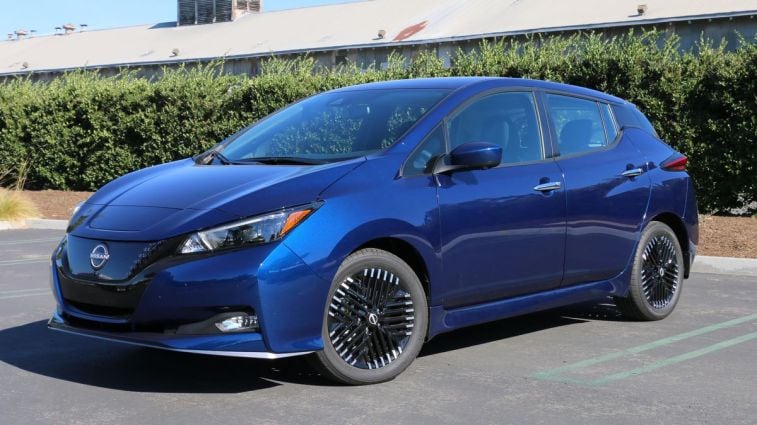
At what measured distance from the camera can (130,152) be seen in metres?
21.1

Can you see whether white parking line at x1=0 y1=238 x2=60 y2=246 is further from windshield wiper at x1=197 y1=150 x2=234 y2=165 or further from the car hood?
the car hood

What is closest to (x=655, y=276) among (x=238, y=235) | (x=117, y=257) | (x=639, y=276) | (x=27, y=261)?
(x=639, y=276)

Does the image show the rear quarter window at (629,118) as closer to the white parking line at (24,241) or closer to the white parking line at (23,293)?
the white parking line at (23,293)

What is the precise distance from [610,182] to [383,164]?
202 centimetres

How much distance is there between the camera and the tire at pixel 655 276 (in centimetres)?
762

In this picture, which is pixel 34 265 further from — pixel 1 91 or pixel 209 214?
pixel 1 91

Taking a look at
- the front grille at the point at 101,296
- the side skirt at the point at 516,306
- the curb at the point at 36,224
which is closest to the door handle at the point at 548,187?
the side skirt at the point at 516,306

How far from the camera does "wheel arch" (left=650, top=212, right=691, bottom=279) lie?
7.98 metres

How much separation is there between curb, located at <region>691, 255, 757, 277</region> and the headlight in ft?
21.9

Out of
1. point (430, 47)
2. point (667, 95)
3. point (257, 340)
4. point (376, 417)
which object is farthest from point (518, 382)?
point (430, 47)

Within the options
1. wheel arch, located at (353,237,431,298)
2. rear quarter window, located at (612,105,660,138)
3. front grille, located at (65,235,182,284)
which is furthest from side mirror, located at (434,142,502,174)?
rear quarter window, located at (612,105,660,138)

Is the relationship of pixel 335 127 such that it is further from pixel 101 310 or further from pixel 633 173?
pixel 633 173

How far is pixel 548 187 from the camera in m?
6.74

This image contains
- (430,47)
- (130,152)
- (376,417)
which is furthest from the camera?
(430,47)
